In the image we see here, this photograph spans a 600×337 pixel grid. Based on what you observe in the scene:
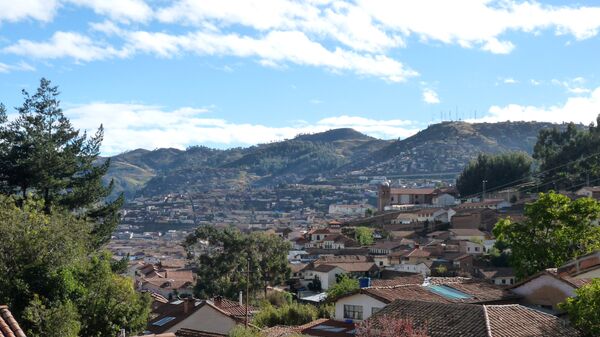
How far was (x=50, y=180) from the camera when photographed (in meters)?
28.1

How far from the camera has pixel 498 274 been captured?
47344mm

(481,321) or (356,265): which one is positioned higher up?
(481,321)

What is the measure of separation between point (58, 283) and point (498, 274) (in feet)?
115

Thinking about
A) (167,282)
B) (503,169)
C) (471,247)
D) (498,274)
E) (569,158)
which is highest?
(569,158)

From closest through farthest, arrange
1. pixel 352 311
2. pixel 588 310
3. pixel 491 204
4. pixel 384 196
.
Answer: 1. pixel 588 310
2. pixel 352 311
3. pixel 491 204
4. pixel 384 196

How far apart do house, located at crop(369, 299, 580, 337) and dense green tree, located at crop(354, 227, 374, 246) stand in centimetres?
5159

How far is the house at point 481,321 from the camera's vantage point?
18.9 meters

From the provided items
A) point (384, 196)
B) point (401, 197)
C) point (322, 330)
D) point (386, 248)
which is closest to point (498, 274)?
point (386, 248)

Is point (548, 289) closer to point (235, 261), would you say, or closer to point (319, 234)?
point (235, 261)

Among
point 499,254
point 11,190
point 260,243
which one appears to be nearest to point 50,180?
point 11,190

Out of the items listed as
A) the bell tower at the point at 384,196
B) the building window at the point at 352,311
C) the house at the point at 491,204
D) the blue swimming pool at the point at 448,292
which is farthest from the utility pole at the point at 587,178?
the building window at the point at 352,311

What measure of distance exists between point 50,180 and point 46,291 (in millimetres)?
10365

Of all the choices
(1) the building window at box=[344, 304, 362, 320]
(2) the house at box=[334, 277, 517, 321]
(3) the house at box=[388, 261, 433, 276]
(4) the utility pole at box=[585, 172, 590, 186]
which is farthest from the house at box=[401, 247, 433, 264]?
(1) the building window at box=[344, 304, 362, 320]

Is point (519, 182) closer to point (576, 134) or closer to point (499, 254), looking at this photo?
point (576, 134)
